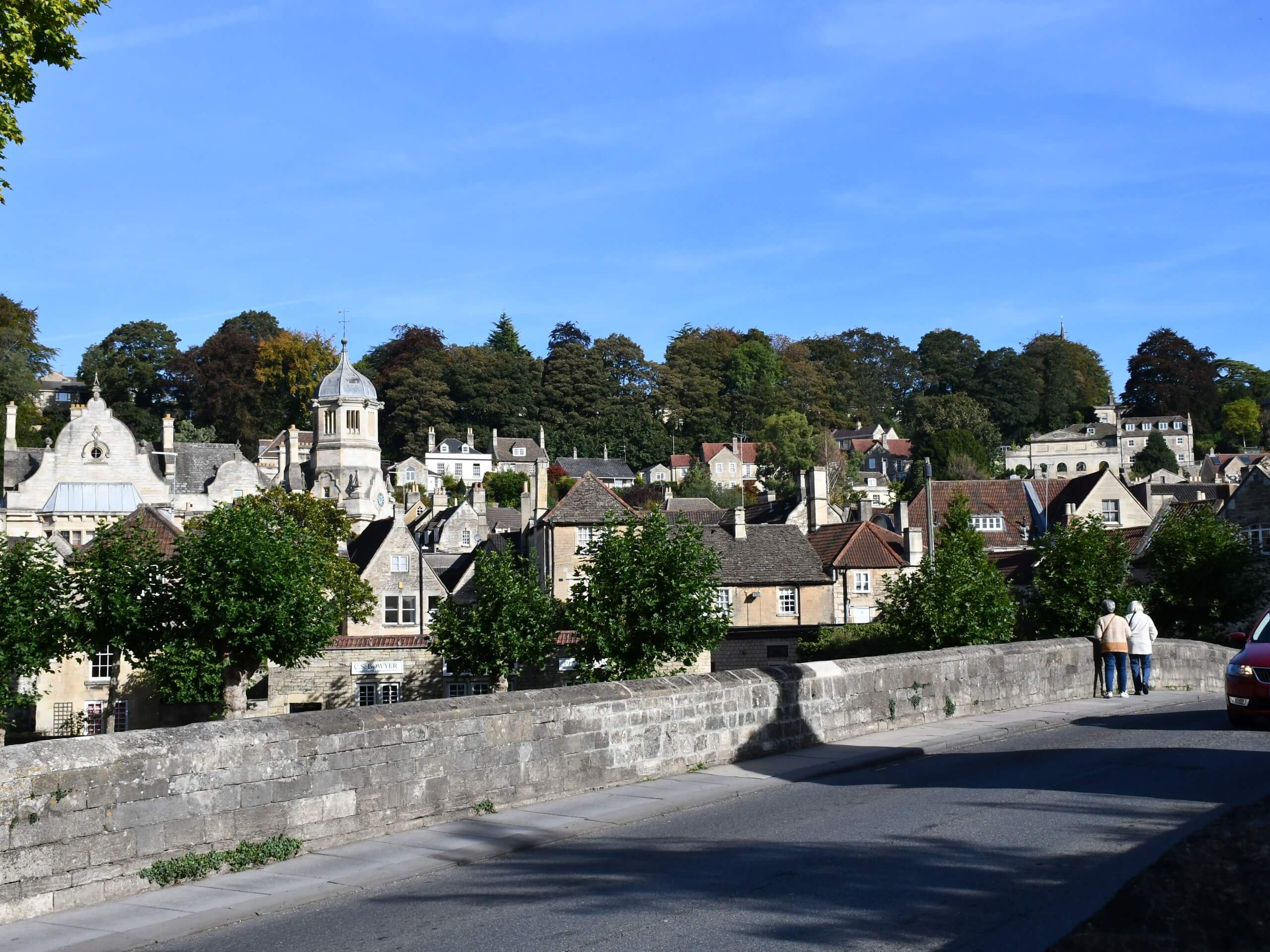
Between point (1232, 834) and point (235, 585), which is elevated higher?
point (235, 585)

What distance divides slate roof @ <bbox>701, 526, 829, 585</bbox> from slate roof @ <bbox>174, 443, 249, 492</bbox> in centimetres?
5060

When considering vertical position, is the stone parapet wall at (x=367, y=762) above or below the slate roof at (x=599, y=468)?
below

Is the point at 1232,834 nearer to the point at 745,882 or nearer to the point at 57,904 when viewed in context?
the point at 745,882

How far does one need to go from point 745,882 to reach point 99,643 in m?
36.0

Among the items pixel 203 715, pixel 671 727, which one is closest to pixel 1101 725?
pixel 671 727

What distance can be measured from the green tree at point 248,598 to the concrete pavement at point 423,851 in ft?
84.7

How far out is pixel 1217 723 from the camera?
682 inches

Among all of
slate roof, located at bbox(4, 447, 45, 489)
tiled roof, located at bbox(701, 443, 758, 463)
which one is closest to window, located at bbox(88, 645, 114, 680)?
slate roof, located at bbox(4, 447, 45, 489)

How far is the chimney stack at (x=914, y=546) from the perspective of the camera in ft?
194

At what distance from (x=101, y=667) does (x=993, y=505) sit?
46139 millimetres

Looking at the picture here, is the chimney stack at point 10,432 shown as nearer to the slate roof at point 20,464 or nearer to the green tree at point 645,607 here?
the slate roof at point 20,464

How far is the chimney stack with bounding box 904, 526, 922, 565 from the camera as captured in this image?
194 feet

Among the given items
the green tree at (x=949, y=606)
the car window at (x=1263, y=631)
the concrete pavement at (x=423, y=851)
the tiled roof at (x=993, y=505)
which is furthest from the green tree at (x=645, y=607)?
the tiled roof at (x=993, y=505)

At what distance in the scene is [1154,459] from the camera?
125812 mm
